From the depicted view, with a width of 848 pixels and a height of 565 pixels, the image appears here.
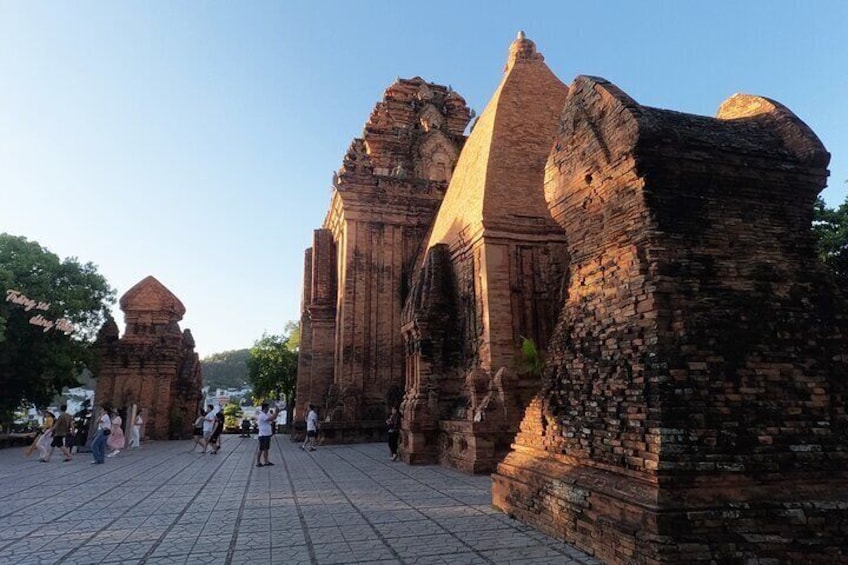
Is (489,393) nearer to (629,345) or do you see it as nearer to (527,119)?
(629,345)

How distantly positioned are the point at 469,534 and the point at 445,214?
1036 cm

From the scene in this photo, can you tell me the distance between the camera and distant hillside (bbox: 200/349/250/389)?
86.8 metres

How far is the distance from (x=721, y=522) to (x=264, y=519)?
4859 mm

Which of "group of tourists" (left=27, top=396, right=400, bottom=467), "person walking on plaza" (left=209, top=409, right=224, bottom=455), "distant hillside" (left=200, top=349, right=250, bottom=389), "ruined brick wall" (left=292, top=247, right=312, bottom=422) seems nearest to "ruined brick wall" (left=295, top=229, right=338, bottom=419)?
"ruined brick wall" (left=292, top=247, right=312, bottom=422)

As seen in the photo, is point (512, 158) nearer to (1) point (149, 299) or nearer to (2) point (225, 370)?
(1) point (149, 299)

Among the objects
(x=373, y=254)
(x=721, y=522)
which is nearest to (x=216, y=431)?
(x=373, y=254)

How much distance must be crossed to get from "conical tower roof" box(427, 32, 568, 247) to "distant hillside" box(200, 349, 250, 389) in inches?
3134

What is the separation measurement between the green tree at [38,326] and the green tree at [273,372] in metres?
14.2

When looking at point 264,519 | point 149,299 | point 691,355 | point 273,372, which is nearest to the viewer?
point 691,355

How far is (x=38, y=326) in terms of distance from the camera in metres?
19.8

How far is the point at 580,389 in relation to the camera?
5.61m

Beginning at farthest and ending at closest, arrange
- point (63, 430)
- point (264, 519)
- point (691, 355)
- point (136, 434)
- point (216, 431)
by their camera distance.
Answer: point (136, 434) < point (216, 431) < point (63, 430) < point (264, 519) < point (691, 355)

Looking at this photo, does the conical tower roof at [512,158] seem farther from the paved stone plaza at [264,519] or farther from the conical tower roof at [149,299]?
the conical tower roof at [149,299]

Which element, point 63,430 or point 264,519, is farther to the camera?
point 63,430
